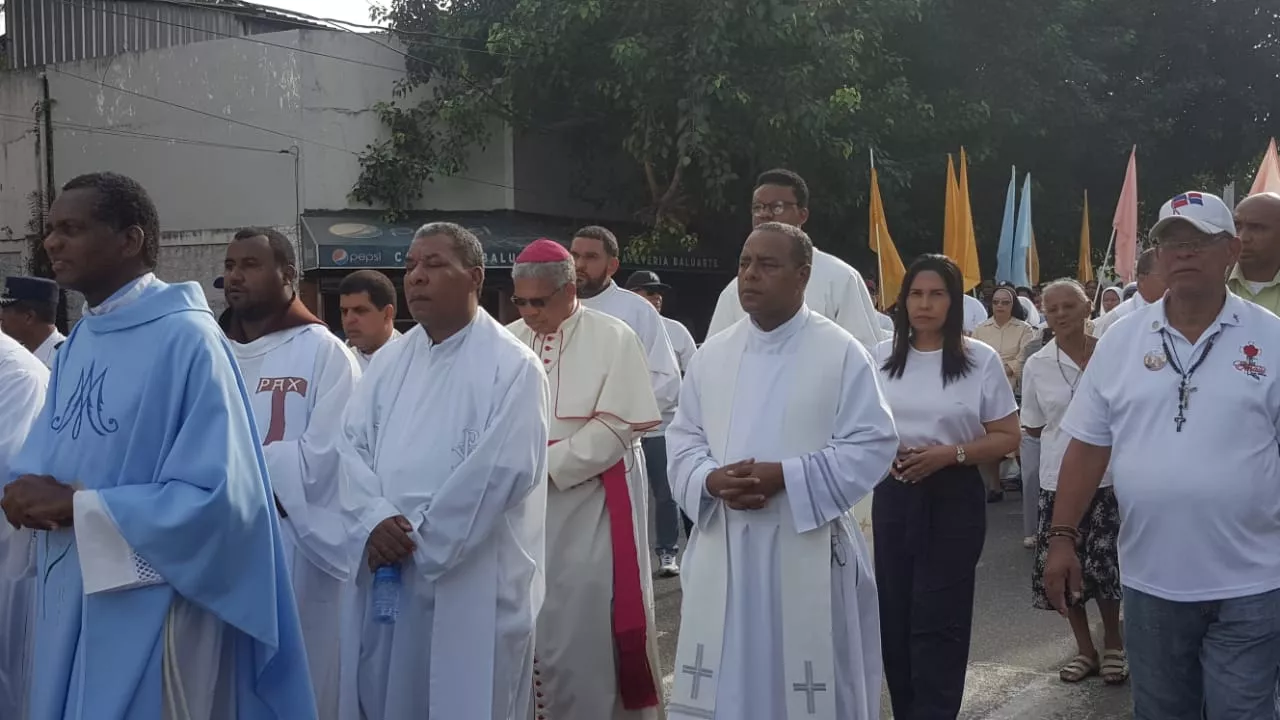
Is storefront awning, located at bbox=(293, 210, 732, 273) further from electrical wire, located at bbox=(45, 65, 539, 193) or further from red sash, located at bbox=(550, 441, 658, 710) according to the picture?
red sash, located at bbox=(550, 441, 658, 710)

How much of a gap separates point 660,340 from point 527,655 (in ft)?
11.3

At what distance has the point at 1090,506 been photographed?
6555 mm

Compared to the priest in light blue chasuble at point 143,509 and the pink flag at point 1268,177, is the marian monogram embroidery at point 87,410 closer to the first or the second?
the priest in light blue chasuble at point 143,509

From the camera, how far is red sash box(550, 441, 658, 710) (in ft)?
17.4

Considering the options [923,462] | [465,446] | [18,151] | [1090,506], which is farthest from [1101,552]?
[18,151]

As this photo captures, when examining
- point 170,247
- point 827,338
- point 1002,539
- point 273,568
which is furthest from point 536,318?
point 170,247

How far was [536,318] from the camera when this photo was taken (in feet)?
18.2

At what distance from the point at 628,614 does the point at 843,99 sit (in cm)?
1358

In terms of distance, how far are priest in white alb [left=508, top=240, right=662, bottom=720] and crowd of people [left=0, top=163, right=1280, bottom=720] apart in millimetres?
13

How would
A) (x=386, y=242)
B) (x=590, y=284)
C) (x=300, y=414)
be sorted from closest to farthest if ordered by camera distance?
1. (x=300, y=414)
2. (x=590, y=284)
3. (x=386, y=242)

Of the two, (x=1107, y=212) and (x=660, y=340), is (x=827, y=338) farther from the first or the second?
(x=1107, y=212)

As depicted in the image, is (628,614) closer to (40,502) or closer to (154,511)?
(154,511)

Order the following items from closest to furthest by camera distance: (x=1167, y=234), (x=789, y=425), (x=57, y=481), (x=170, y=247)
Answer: (x=57, y=481) < (x=1167, y=234) < (x=789, y=425) < (x=170, y=247)

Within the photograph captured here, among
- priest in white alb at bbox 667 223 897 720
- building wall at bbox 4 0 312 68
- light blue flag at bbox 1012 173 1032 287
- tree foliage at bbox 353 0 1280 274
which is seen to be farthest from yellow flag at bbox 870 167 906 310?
building wall at bbox 4 0 312 68
